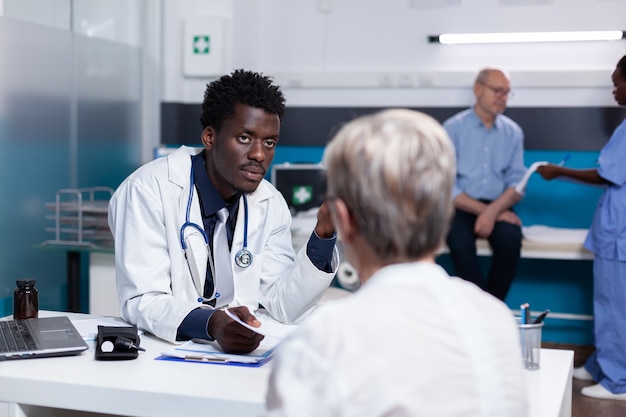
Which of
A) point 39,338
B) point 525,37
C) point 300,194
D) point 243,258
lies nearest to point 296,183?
point 300,194

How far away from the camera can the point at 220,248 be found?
6.19 feet

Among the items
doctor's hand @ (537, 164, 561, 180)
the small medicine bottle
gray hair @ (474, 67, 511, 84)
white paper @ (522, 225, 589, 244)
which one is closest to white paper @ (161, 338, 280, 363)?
the small medicine bottle

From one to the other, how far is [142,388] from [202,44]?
344 cm

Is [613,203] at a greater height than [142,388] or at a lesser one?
greater

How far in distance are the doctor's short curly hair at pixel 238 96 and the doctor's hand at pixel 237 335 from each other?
582 mm

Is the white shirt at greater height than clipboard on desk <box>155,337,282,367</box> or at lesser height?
greater

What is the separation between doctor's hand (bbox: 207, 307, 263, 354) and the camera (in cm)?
154

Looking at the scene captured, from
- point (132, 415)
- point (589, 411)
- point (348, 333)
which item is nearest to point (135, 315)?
point (132, 415)

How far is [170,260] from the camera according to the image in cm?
184

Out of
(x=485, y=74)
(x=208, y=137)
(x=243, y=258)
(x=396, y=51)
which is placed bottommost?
(x=243, y=258)

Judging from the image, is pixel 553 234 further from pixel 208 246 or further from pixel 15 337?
pixel 15 337

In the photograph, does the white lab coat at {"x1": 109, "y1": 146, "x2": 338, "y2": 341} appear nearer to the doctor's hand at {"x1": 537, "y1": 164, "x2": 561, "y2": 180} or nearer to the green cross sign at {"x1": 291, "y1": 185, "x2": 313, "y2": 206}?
the doctor's hand at {"x1": 537, "y1": 164, "x2": 561, "y2": 180}

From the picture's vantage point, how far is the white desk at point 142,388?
1.32 meters

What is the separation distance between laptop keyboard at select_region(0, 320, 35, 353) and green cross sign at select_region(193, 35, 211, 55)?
302 centimetres
